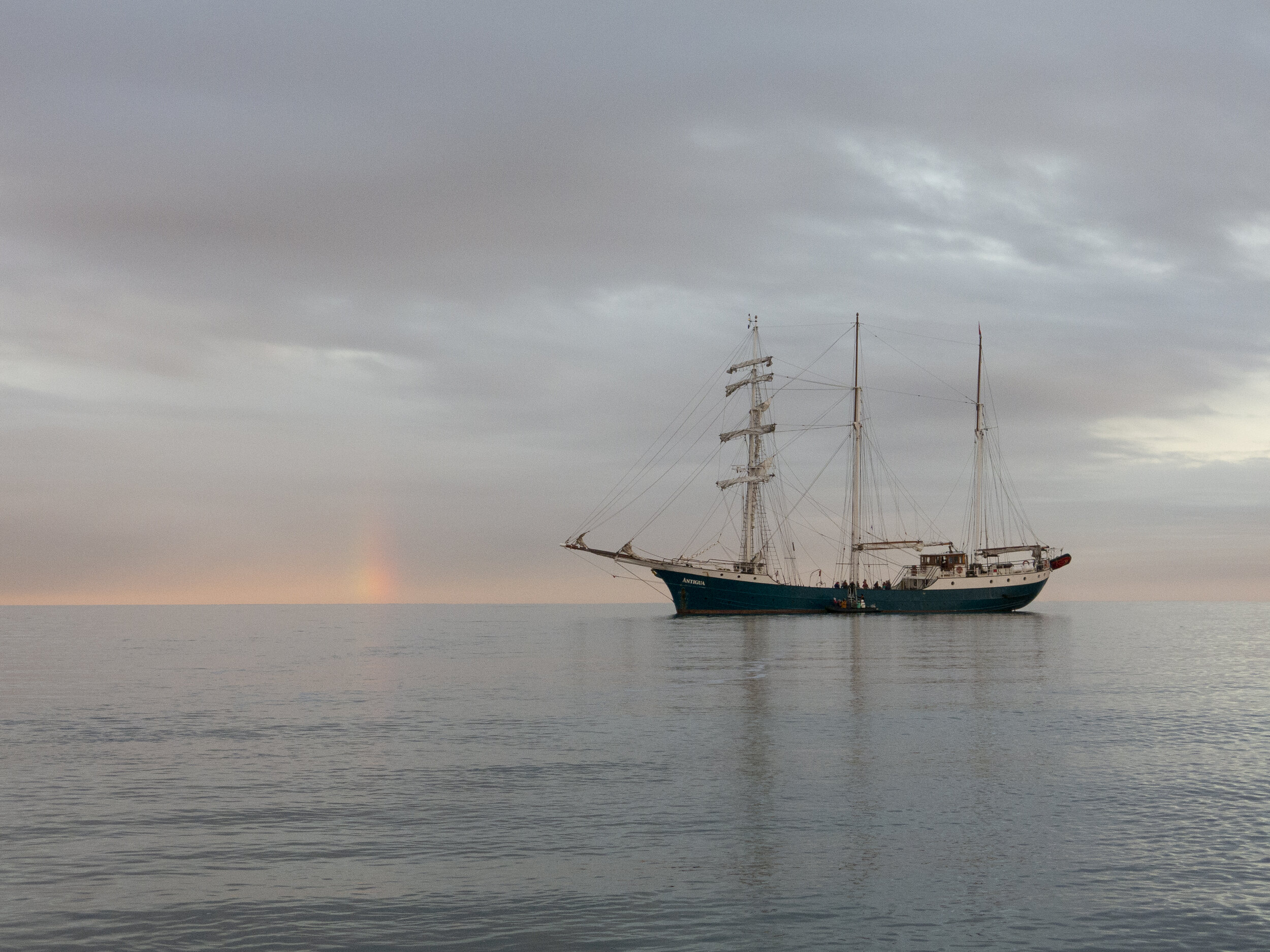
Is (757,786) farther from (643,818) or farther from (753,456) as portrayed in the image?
(753,456)

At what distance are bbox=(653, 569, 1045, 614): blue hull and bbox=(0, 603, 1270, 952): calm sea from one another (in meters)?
84.9

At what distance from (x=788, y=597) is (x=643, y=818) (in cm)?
11947

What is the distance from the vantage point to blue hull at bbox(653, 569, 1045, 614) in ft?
446

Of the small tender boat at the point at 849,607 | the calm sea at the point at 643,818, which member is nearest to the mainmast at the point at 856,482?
the small tender boat at the point at 849,607

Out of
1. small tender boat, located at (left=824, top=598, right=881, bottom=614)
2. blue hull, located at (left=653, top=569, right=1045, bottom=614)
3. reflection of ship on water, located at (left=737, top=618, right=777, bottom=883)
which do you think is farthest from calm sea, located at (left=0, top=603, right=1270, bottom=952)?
small tender boat, located at (left=824, top=598, right=881, bottom=614)

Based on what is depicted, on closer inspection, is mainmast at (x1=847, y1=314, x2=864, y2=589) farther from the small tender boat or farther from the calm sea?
the calm sea

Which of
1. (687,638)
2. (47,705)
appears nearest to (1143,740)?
(47,705)

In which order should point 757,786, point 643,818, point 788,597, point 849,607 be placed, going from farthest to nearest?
point 849,607 < point 788,597 < point 757,786 < point 643,818

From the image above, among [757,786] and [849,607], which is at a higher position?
[757,786]

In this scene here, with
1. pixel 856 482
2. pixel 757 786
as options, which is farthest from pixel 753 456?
pixel 757 786

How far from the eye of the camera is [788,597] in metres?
139

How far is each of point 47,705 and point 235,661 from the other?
36.1 metres

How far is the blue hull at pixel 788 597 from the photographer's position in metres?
136

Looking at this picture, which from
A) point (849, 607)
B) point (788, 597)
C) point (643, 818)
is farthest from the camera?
point (849, 607)
